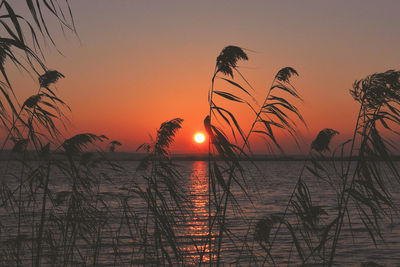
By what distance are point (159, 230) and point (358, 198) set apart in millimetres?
2709

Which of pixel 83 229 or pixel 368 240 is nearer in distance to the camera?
pixel 83 229

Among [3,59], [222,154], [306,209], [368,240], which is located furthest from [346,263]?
[3,59]

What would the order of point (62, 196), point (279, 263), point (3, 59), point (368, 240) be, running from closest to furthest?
point (3, 59), point (62, 196), point (279, 263), point (368, 240)

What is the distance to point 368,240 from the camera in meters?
22.8

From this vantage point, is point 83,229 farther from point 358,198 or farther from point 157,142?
point 358,198

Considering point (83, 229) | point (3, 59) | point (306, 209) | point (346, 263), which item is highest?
point (3, 59)

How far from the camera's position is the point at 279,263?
17.3 metres

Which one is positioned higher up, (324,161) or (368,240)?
(324,161)

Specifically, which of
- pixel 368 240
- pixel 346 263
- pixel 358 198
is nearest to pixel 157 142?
pixel 358 198

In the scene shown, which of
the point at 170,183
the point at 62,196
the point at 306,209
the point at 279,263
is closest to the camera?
the point at 306,209

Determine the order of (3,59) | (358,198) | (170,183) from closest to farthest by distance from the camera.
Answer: (3,59) → (358,198) → (170,183)

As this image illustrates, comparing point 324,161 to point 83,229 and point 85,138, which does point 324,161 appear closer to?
point 85,138

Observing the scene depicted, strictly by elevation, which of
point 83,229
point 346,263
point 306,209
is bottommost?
point 346,263

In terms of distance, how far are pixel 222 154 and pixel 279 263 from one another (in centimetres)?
1383
